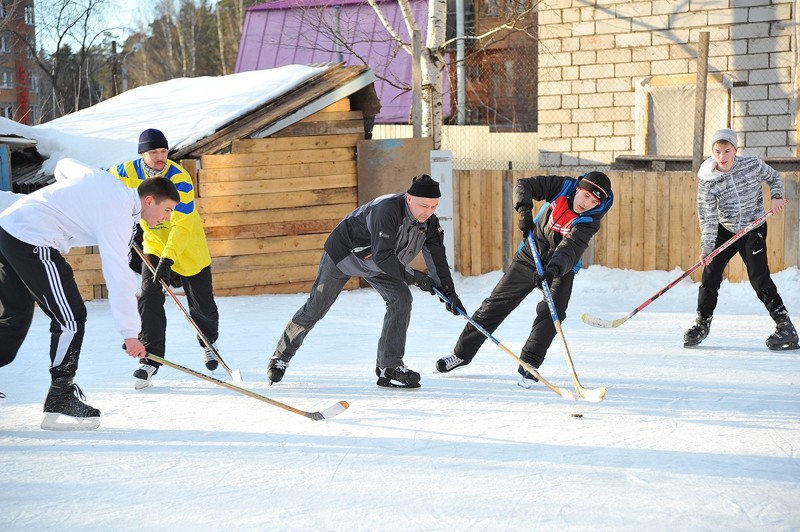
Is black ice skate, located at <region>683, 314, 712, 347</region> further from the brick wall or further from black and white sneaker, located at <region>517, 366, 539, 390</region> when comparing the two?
the brick wall

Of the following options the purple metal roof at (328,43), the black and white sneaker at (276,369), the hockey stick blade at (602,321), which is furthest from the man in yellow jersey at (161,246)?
the purple metal roof at (328,43)

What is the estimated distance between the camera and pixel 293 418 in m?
4.55

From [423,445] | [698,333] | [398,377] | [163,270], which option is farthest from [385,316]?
[698,333]

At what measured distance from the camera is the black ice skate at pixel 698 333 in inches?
244

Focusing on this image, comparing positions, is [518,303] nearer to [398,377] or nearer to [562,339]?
[562,339]

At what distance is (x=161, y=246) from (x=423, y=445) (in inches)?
87.3

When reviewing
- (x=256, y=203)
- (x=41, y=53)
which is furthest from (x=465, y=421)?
(x=41, y=53)

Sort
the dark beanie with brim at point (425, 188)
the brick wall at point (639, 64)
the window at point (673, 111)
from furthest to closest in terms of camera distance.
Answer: the window at point (673, 111) < the brick wall at point (639, 64) < the dark beanie with brim at point (425, 188)

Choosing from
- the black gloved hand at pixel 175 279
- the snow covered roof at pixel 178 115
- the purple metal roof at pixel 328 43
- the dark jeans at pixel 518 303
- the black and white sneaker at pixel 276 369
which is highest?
the purple metal roof at pixel 328 43

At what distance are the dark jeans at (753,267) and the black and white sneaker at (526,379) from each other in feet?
5.57

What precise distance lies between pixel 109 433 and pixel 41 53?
21.9 metres

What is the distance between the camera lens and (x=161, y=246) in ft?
17.9

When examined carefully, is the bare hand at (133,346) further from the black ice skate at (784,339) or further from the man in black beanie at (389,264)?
the black ice skate at (784,339)

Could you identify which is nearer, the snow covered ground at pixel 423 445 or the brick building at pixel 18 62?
the snow covered ground at pixel 423 445
